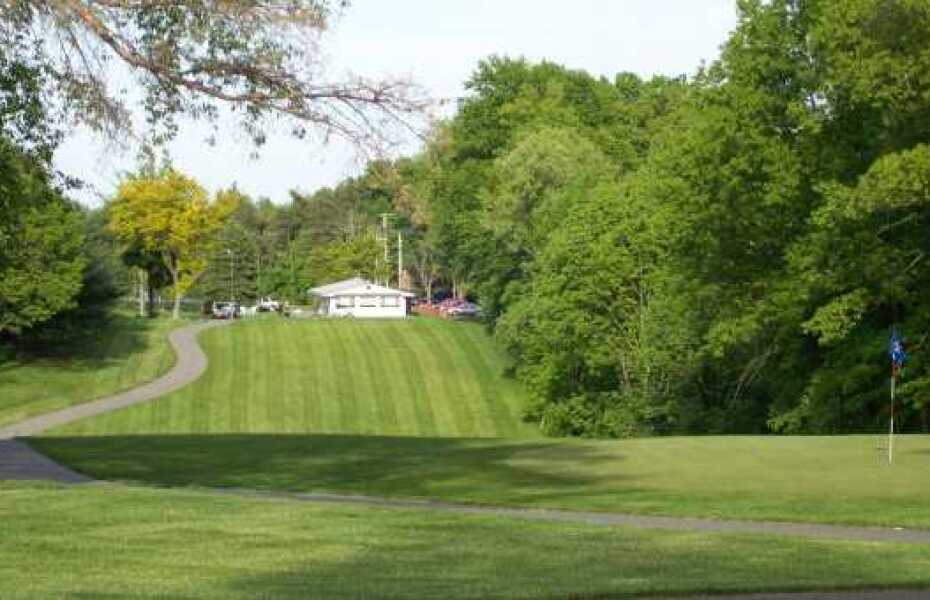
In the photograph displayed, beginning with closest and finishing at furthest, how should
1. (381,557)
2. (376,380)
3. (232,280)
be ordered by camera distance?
1. (381,557)
2. (376,380)
3. (232,280)

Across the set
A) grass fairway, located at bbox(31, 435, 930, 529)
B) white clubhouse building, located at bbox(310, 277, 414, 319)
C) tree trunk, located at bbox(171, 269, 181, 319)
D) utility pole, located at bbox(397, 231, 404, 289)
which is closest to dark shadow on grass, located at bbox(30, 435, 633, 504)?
grass fairway, located at bbox(31, 435, 930, 529)

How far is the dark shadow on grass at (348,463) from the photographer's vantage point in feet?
84.6

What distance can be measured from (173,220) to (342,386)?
122 ft

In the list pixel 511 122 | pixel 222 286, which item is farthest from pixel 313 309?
pixel 511 122

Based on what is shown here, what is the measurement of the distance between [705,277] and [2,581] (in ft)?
131

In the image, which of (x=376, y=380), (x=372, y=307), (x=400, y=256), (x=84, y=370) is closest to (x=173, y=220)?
(x=372, y=307)

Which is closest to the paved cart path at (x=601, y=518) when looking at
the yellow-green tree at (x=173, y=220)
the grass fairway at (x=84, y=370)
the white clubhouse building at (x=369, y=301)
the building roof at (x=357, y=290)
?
the grass fairway at (x=84, y=370)

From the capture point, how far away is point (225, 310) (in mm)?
131375

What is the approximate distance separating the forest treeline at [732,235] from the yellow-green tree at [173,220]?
2963 cm

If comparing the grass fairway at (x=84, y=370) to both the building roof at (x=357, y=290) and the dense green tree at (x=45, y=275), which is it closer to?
the dense green tree at (x=45, y=275)

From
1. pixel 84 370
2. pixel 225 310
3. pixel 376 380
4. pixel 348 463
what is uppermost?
pixel 225 310

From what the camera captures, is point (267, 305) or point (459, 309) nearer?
point (459, 309)

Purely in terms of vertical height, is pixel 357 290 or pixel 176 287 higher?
pixel 357 290

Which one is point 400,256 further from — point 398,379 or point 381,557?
point 381,557
